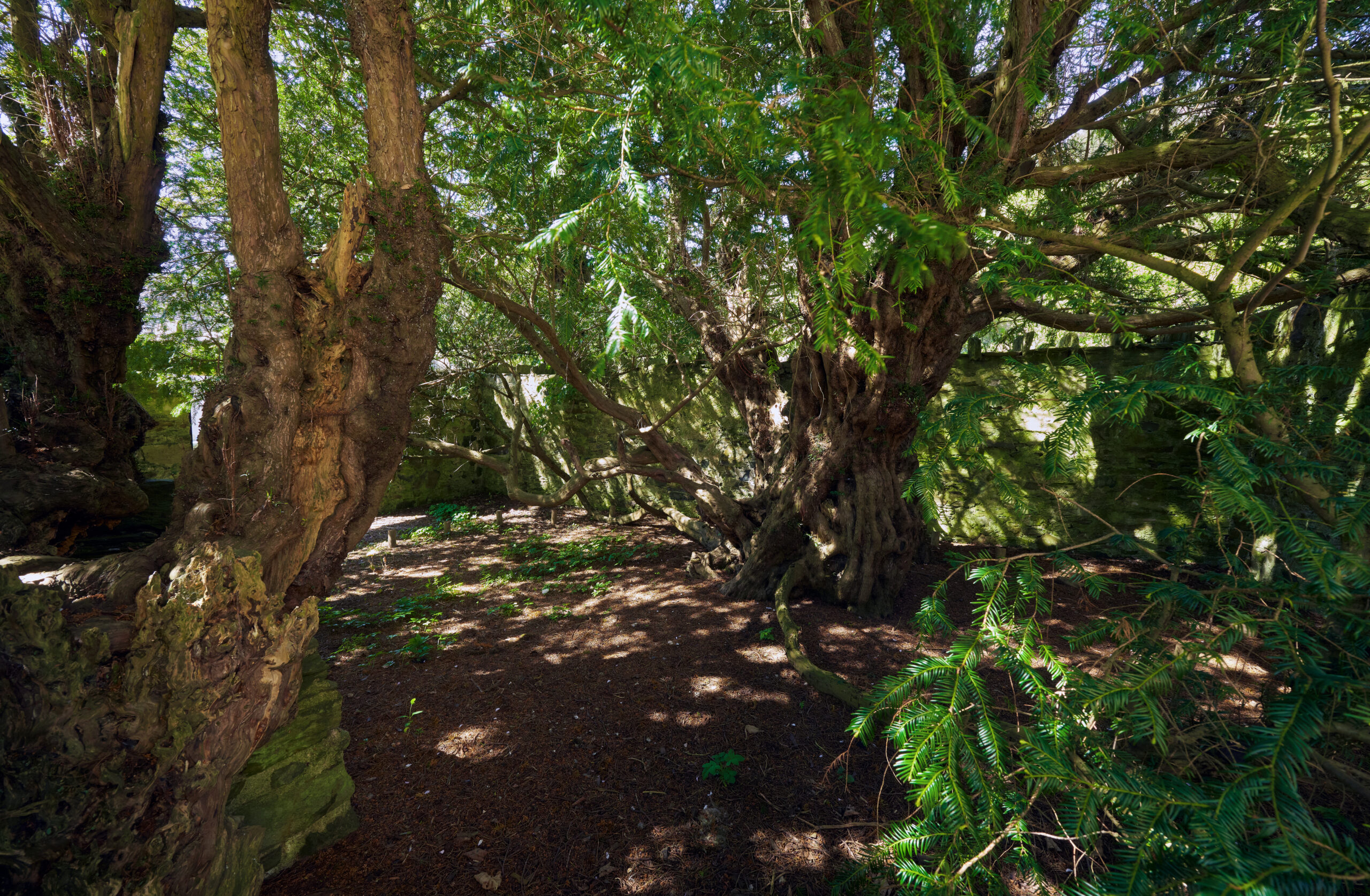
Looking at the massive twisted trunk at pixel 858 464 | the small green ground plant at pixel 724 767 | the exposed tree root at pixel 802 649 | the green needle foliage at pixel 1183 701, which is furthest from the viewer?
the massive twisted trunk at pixel 858 464

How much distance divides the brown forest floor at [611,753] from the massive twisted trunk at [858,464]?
282 mm

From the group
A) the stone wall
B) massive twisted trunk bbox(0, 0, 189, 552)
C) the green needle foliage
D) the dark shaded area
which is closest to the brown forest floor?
the green needle foliage

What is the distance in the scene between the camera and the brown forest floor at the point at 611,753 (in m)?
1.78

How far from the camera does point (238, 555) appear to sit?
1807 millimetres

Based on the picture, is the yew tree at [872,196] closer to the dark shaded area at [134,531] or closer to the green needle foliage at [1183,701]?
the green needle foliage at [1183,701]

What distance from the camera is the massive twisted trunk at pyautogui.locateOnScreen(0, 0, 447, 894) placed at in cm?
114

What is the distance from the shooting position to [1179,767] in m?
1.00

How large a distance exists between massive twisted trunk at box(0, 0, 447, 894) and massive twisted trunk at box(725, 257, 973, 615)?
8.24ft

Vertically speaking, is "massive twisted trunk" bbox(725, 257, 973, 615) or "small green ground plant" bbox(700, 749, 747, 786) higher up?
"massive twisted trunk" bbox(725, 257, 973, 615)

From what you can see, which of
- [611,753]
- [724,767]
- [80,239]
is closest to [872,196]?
[724,767]

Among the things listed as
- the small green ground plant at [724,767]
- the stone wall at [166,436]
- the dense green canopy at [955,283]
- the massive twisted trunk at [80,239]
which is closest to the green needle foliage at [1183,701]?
the dense green canopy at [955,283]

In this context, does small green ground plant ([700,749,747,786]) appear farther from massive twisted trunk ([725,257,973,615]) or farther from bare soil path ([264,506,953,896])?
massive twisted trunk ([725,257,973,615])

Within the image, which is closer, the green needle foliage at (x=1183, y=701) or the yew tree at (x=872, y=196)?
the green needle foliage at (x=1183, y=701)

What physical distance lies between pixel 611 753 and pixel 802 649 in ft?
4.25
